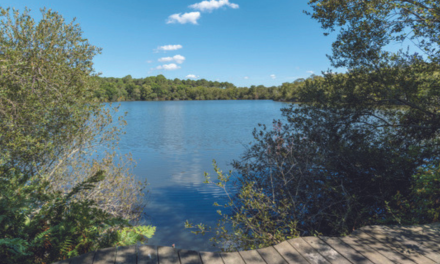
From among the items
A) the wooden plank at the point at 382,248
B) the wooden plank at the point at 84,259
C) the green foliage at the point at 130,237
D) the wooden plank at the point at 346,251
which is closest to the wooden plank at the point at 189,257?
the green foliage at the point at 130,237

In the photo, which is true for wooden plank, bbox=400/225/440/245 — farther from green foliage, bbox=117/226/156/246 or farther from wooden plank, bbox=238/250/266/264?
green foliage, bbox=117/226/156/246

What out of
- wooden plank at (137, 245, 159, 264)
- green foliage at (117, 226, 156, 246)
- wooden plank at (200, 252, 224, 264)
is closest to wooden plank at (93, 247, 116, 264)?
wooden plank at (137, 245, 159, 264)

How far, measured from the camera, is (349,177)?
943 centimetres

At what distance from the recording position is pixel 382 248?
3893 mm

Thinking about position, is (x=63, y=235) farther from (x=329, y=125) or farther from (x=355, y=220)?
(x=329, y=125)

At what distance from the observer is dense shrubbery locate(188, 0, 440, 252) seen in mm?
8336

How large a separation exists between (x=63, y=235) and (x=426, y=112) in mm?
10380

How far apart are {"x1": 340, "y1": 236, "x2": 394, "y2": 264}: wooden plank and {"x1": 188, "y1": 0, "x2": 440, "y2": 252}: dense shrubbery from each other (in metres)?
3.61

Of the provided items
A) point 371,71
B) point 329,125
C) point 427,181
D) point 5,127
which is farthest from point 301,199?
point 5,127

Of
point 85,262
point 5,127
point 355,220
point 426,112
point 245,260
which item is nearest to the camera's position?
point 85,262

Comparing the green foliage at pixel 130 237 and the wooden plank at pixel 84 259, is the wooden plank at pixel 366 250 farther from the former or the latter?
the wooden plank at pixel 84 259

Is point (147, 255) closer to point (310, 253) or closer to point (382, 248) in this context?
point (310, 253)

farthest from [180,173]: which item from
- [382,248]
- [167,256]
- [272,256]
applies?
[382,248]

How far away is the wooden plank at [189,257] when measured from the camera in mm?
3523
